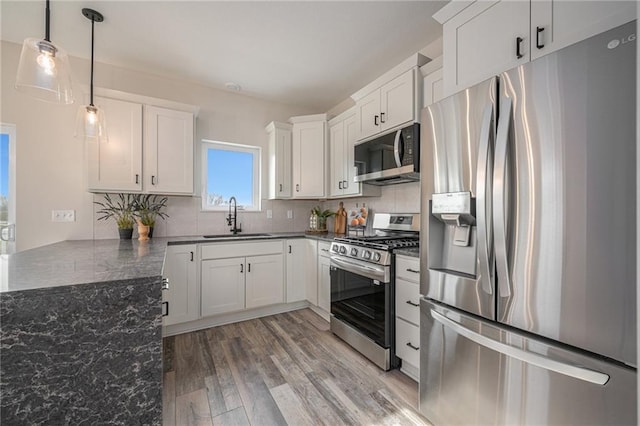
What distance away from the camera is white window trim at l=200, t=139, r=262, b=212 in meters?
3.25

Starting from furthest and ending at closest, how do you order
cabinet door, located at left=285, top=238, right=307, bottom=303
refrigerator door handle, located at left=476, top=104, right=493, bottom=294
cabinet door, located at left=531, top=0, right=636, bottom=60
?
1. cabinet door, located at left=285, top=238, right=307, bottom=303
2. refrigerator door handle, located at left=476, top=104, right=493, bottom=294
3. cabinet door, located at left=531, top=0, right=636, bottom=60

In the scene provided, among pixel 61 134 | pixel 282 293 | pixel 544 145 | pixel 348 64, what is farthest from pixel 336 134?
pixel 61 134

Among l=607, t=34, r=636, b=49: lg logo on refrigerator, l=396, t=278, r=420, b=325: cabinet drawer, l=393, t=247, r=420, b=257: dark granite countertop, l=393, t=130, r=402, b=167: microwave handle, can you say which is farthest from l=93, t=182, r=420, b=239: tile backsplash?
l=607, t=34, r=636, b=49: lg logo on refrigerator

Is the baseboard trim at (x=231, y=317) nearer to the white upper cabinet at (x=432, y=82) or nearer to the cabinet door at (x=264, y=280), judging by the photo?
the cabinet door at (x=264, y=280)

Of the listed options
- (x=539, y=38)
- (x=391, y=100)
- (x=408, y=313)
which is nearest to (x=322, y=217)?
(x=391, y=100)

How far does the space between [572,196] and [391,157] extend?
148 centimetres

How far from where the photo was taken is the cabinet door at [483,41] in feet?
4.31

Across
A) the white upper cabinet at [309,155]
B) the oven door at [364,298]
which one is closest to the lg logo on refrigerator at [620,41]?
the oven door at [364,298]

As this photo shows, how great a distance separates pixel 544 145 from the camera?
1028 millimetres

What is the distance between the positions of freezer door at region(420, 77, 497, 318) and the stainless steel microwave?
65cm

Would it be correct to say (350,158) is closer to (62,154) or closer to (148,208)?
(148,208)

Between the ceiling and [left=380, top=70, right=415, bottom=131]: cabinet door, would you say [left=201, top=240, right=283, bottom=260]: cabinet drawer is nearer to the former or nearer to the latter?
[left=380, top=70, right=415, bottom=131]: cabinet door

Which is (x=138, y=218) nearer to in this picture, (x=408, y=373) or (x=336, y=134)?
(x=336, y=134)

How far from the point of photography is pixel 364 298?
2.19 m
